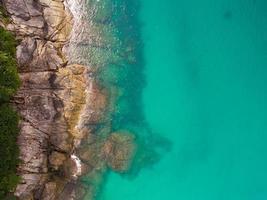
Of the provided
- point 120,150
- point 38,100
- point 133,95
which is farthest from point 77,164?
point 133,95

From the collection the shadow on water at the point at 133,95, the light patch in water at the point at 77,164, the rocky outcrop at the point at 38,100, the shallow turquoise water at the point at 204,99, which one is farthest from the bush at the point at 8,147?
the shadow on water at the point at 133,95

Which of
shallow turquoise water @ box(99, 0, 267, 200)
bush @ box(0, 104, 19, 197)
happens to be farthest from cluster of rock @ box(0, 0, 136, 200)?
shallow turquoise water @ box(99, 0, 267, 200)

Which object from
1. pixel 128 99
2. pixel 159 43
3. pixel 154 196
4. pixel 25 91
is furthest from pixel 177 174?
pixel 25 91

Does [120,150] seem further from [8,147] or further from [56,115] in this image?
[8,147]

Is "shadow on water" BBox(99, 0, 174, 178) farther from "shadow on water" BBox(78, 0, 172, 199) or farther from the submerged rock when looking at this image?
the submerged rock

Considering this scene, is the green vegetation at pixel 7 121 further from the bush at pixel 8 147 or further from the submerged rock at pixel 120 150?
the submerged rock at pixel 120 150

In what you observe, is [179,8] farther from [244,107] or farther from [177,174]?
[177,174]
